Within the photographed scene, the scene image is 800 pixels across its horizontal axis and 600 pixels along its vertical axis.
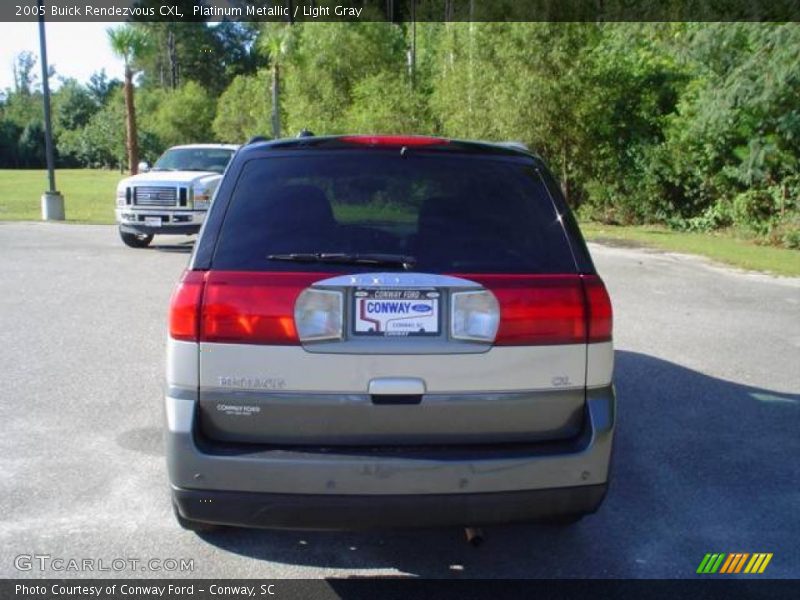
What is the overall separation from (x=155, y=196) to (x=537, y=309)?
11920 mm

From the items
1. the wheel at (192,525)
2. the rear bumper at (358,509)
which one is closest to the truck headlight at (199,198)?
the wheel at (192,525)

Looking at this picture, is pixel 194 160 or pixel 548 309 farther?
pixel 194 160

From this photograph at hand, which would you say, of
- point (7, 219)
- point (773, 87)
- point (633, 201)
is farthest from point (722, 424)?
point (7, 219)

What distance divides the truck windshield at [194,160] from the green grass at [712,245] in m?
8.08

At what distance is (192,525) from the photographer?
11.4 feet

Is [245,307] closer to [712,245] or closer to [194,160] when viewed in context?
[194,160]

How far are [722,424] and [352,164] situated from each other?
11.6 ft

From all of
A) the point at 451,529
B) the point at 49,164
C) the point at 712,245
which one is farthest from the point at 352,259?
the point at 49,164

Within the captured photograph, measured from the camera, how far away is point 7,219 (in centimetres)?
2053

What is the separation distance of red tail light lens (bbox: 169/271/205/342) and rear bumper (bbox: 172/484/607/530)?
59cm

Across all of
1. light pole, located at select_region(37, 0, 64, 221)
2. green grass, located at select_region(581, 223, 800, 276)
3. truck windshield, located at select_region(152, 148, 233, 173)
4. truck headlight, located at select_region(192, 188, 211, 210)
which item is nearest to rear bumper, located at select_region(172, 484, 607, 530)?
green grass, located at select_region(581, 223, 800, 276)

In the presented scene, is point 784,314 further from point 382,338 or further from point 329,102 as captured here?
point 329,102

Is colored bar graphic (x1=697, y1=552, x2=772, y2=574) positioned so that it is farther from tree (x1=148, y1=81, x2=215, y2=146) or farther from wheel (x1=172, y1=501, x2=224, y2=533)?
tree (x1=148, y1=81, x2=215, y2=146)

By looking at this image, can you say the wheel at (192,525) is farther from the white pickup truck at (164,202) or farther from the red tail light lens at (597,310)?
the white pickup truck at (164,202)
